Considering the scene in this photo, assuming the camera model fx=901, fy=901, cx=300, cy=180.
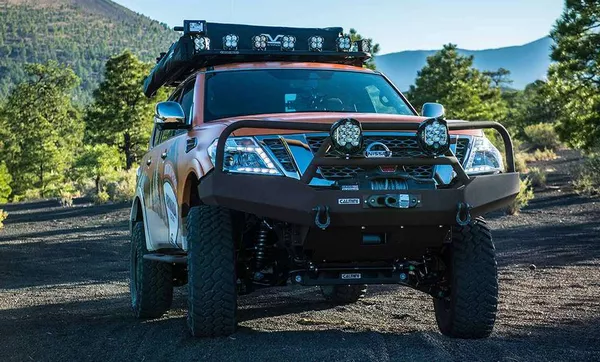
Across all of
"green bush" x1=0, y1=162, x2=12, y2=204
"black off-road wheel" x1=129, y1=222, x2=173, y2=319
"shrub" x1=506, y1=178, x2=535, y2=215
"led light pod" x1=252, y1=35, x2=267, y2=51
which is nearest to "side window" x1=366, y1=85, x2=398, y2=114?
"led light pod" x1=252, y1=35, x2=267, y2=51

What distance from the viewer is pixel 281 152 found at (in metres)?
5.96

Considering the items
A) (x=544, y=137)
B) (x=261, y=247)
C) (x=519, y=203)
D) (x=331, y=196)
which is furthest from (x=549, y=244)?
(x=544, y=137)

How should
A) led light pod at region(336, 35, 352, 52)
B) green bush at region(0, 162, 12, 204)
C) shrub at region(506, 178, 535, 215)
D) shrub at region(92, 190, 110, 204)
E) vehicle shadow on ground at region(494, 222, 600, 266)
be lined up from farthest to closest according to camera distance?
green bush at region(0, 162, 12, 204) < shrub at region(92, 190, 110, 204) < shrub at region(506, 178, 535, 215) < vehicle shadow on ground at region(494, 222, 600, 266) < led light pod at region(336, 35, 352, 52)

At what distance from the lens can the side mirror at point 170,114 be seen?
7.02 m

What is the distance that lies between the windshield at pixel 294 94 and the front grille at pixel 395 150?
56.6 inches

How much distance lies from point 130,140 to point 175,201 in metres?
36.4

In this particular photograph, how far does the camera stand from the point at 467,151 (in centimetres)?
635

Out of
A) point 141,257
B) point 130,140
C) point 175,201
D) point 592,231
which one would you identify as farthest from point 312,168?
point 130,140

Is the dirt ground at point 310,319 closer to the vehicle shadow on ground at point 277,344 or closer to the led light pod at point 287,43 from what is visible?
the vehicle shadow on ground at point 277,344

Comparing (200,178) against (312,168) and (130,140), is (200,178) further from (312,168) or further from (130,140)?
(130,140)

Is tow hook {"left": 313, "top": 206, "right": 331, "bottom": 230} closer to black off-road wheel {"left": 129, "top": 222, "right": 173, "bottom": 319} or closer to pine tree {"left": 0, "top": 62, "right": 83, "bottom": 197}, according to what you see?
black off-road wheel {"left": 129, "top": 222, "right": 173, "bottom": 319}

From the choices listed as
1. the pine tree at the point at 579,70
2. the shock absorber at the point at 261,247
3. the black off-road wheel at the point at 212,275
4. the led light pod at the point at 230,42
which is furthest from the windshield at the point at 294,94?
the pine tree at the point at 579,70

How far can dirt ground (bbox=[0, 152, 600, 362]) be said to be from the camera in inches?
232

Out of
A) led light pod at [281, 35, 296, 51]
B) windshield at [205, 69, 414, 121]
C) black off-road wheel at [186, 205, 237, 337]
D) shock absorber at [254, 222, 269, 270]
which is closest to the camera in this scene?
black off-road wheel at [186, 205, 237, 337]
